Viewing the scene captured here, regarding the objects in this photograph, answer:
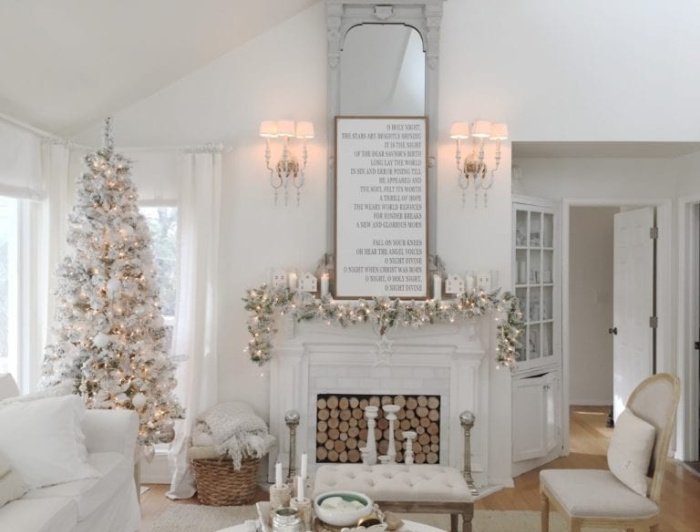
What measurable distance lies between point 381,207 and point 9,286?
100 inches

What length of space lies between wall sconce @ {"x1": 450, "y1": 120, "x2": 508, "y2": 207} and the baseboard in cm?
281

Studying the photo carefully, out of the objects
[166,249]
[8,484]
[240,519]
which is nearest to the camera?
[8,484]

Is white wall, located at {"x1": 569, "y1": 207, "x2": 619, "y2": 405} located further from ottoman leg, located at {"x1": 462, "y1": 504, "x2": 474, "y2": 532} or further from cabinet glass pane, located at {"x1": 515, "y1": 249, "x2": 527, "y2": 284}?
ottoman leg, located at {"x1": 462, "y1": 504, "x2": 474, "y2": 532}

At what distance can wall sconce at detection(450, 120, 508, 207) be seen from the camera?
4.41m

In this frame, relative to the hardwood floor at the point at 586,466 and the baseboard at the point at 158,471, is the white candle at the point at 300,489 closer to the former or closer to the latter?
the hardwood floor at the point at 586,466

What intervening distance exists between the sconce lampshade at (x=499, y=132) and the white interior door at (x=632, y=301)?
1699 millimetres

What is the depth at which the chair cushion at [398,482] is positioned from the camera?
3156 millimetres

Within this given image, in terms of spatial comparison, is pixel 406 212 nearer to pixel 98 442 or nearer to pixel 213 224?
pixel 213 224

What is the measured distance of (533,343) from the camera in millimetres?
5000

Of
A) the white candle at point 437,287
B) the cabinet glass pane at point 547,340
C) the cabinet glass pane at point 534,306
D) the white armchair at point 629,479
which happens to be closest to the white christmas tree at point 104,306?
the white candle at point 437,287

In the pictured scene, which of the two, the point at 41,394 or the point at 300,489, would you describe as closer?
the point at 300,489

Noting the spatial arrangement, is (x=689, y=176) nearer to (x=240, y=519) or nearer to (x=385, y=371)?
(x=385, y=371)

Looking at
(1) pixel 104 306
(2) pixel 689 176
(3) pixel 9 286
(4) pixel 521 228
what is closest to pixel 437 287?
(4) pixel 521 228

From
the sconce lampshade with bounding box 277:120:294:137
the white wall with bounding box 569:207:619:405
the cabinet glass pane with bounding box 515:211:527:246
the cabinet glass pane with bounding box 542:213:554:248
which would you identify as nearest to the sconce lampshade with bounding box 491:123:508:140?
the cabinet glass pane with bounding box 515:211:527:246
